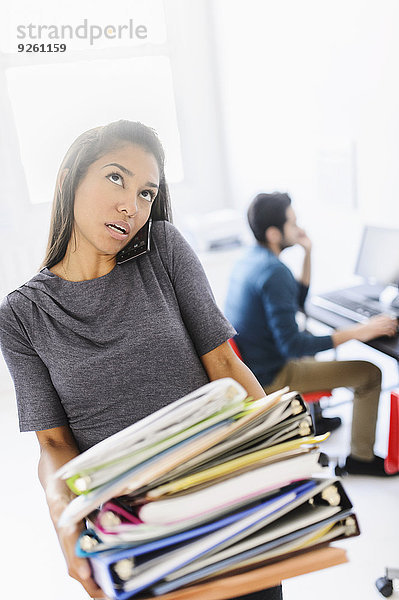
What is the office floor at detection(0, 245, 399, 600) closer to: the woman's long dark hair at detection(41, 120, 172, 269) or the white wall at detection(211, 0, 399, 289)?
the white wall at detection(211, 0, 399, 289)

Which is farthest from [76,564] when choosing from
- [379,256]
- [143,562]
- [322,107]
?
[322,107]

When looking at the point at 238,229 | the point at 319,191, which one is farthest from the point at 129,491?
the point at 238,229

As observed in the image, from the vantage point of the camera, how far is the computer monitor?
2492 millimetres

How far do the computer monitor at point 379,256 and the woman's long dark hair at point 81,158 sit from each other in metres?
1.74

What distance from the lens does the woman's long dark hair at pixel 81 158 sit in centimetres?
96

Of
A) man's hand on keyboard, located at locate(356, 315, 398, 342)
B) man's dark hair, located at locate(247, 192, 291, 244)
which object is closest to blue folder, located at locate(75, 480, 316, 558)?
man's hand on keyboard, located at locate(356, 315, 398, 342)

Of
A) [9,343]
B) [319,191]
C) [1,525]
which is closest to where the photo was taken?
[9,343]

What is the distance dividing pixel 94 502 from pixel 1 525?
2363mm

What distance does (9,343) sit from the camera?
0.92m

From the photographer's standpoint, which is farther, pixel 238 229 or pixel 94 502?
pixel 238 229

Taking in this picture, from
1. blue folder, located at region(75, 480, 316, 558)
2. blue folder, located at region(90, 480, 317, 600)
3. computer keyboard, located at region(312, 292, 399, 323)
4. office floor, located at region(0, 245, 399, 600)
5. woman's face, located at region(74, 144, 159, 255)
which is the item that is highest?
woman's face, located at region(74, 144, 159, 255)

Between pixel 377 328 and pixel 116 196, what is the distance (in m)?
1.47

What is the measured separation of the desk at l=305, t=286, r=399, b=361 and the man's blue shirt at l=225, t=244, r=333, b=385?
164 millimetres

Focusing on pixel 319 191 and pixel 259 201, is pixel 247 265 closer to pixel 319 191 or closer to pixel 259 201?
pixel 259 201
